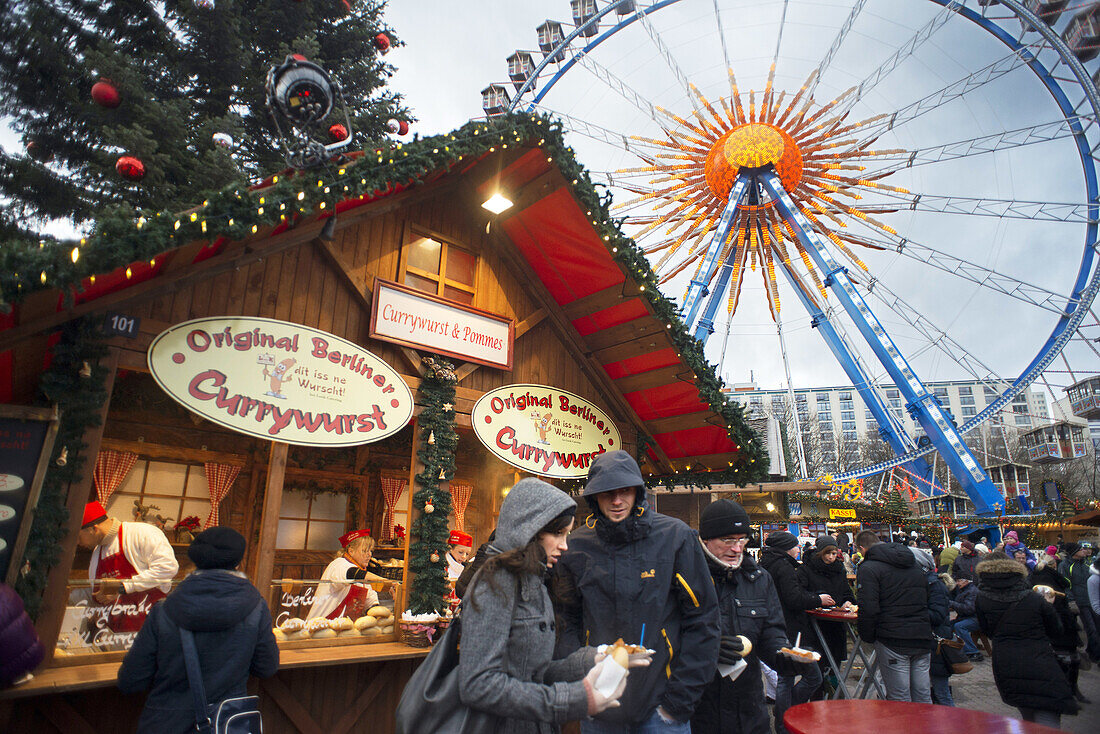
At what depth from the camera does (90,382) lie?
3.77 m

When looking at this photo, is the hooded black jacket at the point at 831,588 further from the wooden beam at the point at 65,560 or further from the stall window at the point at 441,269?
the wooden beam at the point at 65,560

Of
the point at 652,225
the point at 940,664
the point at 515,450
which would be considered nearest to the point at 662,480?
the point at 515,450

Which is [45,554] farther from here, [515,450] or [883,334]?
[883,334]

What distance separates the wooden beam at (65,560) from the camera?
3480 millimetres

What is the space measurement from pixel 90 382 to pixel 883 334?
61.1ft

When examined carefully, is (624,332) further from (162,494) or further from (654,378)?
(162,494)

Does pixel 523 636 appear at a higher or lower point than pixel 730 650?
higher

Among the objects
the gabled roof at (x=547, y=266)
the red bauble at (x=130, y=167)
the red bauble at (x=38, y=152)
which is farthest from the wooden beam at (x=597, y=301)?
the red bauble at (x=38, y=152)

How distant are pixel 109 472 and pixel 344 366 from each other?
3.81 meters

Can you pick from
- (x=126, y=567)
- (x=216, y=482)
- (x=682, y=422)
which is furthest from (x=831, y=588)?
(x=216, y=482)

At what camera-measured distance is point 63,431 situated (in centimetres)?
366

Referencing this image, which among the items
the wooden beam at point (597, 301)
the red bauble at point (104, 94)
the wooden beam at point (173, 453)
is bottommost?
the wooden beam at point (173, 453)

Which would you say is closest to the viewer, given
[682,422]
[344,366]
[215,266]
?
[215,266]

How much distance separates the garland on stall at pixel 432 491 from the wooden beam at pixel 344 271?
754mm
